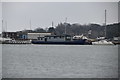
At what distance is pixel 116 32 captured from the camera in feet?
232

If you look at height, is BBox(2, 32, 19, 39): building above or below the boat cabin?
A: above

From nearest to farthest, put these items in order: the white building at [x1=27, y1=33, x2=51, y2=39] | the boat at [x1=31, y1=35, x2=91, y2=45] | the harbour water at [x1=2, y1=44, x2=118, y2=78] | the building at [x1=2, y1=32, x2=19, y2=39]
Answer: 1. the harbour water at [x1=2, y1=44, x2=118, y2=78]
2. the boat at [x1=31, y1=35, x2=91, y2=45]
3. the white building at [x1=27, y1=33, x2=51, y2=39]
4. the building at [x1=2, y1=32, x2=19, y2=39]

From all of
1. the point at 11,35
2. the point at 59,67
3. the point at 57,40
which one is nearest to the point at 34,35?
the point at 57,40

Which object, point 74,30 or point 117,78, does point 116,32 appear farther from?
point 117,78

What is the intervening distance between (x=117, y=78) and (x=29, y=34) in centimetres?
7022

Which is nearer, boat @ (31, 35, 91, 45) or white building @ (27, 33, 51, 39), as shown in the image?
boat @ (31, 35, 91, 45)

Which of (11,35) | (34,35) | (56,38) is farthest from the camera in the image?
(11,35)

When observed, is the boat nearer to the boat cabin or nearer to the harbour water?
the boat cabin

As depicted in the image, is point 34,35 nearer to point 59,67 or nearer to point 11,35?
point 11,35

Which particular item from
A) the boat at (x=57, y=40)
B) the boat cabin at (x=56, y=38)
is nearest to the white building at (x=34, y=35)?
the boat at (x=57, y=40)

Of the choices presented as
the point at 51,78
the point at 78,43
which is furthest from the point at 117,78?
the point at 78,43

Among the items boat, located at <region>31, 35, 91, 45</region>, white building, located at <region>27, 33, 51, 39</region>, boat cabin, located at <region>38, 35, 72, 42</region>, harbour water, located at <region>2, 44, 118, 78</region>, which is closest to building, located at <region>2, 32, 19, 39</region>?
white building, located at <region>27, 33, 51, 39</region>

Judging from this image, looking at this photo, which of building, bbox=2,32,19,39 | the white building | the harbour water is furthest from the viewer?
building, bbox=2,32,19,39

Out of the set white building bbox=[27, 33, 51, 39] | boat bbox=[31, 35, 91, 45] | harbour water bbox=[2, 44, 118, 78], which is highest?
white building bbox=[27, 33, 51, 39]
